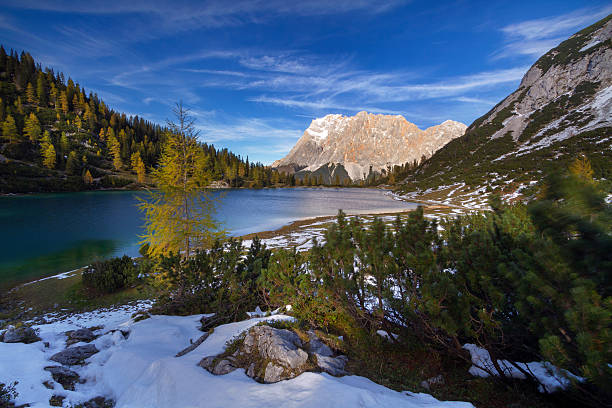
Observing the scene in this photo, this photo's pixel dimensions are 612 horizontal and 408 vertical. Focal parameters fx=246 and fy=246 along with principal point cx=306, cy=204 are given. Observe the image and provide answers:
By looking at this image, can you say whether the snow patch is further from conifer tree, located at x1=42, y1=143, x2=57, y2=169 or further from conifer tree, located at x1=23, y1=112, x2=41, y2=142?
conifer tree, located at x1=23, y1=112, x2=41, y2=142

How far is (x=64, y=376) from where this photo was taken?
425cm

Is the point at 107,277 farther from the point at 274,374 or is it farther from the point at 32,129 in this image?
the point at 32,129

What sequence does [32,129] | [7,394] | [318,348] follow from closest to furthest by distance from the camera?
[7,394] < [318,348] < [32,129]

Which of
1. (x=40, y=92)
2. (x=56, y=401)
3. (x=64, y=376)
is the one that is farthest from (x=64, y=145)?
(x=56, y=401)

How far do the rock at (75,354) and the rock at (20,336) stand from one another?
4.61ft

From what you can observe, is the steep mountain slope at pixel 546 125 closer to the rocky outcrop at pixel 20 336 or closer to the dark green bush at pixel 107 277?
the dark green bush at pixel 107 277

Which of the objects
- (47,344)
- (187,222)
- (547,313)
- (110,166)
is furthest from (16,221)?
(110,166)

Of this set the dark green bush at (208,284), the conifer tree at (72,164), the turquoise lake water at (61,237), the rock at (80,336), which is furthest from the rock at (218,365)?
the conifer tree at (72,164)

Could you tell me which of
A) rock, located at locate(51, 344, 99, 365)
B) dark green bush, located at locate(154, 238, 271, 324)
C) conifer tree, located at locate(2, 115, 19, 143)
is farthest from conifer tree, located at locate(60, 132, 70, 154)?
rock, located at locate(51, 344, 99, 365)

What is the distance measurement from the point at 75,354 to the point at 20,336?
1.88 m

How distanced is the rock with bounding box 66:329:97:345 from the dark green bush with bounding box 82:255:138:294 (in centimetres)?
577

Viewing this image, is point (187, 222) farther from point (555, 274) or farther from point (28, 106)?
point (28, 106)

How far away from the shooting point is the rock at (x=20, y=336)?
5488mm

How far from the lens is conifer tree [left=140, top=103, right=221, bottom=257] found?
11.7 metres
